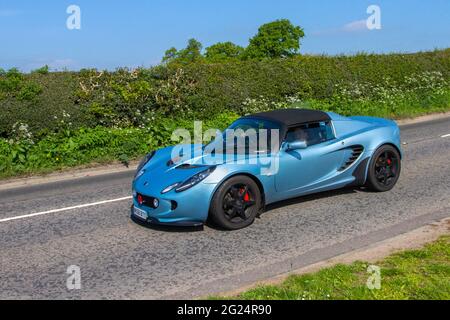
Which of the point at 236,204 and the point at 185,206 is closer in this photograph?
the point at 185,206

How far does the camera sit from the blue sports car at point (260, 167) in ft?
22.6

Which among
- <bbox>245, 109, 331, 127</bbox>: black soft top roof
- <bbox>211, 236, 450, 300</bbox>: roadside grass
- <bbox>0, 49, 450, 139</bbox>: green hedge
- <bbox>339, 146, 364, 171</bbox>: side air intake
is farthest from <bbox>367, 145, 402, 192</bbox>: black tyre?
<bbox>0, 49, 450, 139</bbox>: green hedge

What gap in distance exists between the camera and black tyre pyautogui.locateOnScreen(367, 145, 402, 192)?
27.8 feet

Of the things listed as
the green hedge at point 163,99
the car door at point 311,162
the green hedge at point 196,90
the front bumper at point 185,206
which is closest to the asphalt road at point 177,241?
the front bumper at point 185,206

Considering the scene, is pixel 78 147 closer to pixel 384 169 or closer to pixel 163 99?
pixel 163 99

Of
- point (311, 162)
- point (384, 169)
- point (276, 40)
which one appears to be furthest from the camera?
point (276, 40)

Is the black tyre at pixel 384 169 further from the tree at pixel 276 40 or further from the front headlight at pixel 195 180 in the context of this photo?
the tree at pixel 276 40

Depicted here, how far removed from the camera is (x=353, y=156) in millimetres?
8227

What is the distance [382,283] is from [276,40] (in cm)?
4421

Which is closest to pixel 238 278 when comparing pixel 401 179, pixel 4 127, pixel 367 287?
pixel 367 287

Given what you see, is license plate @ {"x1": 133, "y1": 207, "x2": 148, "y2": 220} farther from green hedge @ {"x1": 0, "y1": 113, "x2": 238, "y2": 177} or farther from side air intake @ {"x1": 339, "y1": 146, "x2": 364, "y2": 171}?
green hedge @ {"x1": 0, "y1": 113, "x2": 238, "y2": 177}

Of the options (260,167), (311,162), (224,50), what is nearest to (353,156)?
(311,162)

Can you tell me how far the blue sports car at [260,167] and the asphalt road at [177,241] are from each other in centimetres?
33

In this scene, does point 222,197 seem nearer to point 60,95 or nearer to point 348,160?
point 348,160
